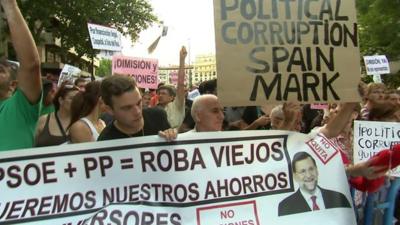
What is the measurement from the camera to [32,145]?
3.41 meters

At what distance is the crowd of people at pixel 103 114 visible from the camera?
3205mm

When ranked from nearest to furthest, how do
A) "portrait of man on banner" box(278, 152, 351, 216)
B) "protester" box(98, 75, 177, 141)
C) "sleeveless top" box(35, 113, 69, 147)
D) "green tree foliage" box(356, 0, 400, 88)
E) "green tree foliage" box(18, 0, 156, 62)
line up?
"portrait of man on banner" box(278, 152, 351, 216) < "protester" box(98, 75, 177, 141) < "sleeveless top" box(35, 113, 69, 147) < "green tree foliage" box(356, 0, 400, 88) < "green tree foliage" box(18, 0, 156, 62)

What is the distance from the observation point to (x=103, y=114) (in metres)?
6.02

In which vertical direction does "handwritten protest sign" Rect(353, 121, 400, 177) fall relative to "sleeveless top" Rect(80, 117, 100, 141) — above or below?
below

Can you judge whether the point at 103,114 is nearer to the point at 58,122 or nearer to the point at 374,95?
the point at 58,122

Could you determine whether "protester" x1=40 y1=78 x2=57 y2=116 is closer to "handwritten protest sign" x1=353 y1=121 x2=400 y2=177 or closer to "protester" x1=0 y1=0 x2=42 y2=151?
"protester" x1=0 y1=0 x2=42 y2=151

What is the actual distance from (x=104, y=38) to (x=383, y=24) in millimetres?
19228

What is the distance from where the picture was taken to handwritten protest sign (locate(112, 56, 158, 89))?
936 centimetres

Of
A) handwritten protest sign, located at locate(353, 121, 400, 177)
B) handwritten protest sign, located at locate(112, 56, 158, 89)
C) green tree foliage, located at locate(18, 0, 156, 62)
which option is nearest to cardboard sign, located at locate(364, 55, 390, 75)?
handwritten protest sign, located at locate(112, 56, 158, 89)

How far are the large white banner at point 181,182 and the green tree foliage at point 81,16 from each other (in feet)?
72.7

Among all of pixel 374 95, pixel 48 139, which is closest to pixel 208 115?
pixel 48 139

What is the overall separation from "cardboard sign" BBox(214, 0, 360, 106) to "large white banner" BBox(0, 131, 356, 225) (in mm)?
325

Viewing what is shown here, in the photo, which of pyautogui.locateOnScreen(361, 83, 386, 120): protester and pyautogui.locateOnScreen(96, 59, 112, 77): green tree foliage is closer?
pyautogui.locateOnScreen(361, 83, 386, 120): protester

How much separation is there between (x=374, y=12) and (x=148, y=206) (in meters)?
24.9
